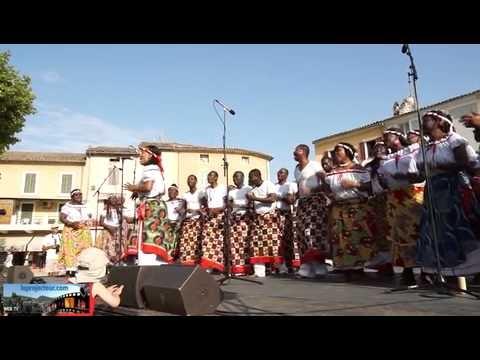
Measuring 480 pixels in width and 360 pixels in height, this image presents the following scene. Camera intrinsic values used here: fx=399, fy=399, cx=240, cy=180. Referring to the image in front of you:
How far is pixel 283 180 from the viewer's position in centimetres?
680

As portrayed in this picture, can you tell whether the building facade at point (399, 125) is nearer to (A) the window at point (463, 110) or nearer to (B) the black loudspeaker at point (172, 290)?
(A) the window at point (463, 110)

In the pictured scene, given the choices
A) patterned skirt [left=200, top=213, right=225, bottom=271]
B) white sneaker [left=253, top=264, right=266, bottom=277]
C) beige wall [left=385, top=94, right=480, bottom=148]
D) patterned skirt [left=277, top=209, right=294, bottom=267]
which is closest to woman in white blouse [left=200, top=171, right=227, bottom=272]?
patterned skirt [left=200, top=213, right=225, bottom=271]

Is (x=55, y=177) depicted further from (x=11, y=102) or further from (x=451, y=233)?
(x=451, y=233)

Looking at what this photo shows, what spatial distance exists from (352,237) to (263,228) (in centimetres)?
173

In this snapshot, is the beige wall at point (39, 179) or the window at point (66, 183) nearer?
the beige wall at point (39, 179)

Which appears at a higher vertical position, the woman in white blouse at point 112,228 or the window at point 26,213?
the window at point 26,213

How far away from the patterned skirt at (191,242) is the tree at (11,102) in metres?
10.9

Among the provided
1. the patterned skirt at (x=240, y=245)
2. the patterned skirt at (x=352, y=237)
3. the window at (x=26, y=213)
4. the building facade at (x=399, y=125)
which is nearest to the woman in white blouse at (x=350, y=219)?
the patterned skirt at (x=352, y=237)

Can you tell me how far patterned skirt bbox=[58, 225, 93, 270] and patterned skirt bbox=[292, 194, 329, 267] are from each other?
3640 mm

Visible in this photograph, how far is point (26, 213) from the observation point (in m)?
32.7

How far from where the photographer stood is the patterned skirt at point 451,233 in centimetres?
371

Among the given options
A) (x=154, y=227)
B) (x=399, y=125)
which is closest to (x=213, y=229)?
(x=154, y=227)
